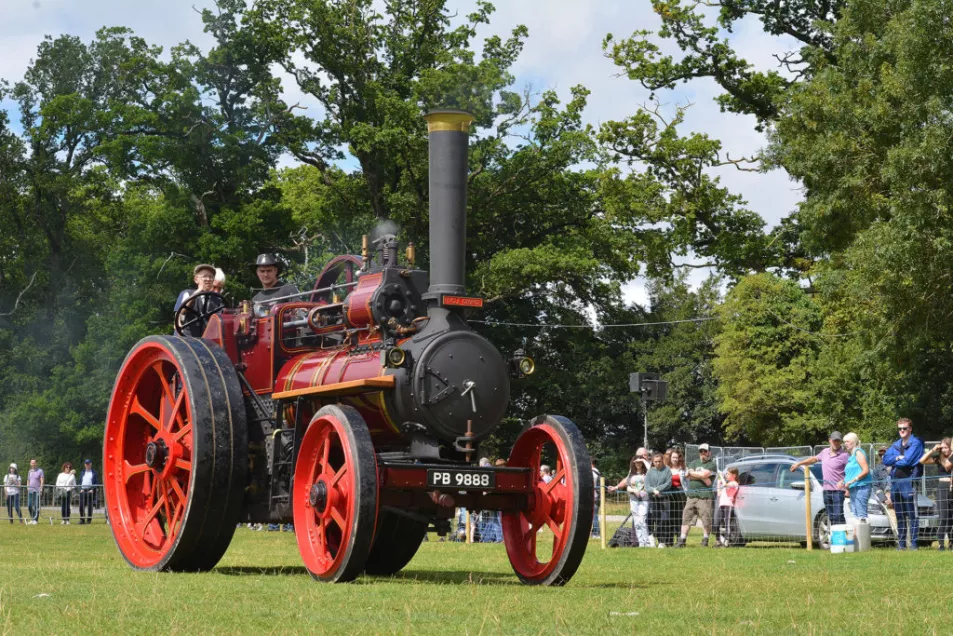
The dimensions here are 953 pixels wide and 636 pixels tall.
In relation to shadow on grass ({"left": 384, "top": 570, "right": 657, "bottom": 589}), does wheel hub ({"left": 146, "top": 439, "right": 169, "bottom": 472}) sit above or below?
above

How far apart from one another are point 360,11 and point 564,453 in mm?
35073

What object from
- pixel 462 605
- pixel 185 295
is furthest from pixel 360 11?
pixel 462 605

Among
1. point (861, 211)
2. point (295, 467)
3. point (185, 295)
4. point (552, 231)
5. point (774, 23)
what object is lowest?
point (295, 467)

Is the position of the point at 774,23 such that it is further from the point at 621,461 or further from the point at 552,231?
the point at 621,461

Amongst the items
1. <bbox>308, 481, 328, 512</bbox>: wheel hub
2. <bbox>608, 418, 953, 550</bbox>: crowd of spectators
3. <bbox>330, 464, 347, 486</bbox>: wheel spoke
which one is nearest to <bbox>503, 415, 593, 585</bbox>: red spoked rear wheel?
<bbox>330, 464, 347, 486</bbox>: wheel spoke

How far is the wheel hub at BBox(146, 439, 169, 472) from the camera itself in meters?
11.7

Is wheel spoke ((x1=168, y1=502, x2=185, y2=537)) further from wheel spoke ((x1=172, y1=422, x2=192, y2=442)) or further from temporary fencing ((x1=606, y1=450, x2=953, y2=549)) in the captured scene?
temporary fencing ((x1=606, y1=450, x2=953, y2=549))

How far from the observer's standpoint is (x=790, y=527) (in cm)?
2005

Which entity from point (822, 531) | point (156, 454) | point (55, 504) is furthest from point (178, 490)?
point (55, 504)

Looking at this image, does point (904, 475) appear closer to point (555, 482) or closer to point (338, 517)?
point (555, 482)

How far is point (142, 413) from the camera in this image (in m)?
12.4

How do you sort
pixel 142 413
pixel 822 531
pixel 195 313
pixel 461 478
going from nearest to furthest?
pixel 461 478
pixel 142 413
pixel 195 313
pixel 822 531

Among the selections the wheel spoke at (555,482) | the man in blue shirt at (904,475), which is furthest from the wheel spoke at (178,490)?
the man in blue shirt at (904,475)

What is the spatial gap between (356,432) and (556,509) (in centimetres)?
179
